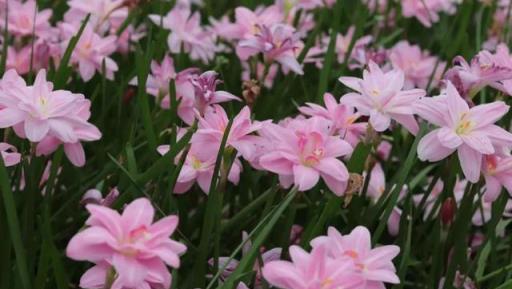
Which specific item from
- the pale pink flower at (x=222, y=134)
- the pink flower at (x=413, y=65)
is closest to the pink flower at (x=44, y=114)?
the pale pink flower at (x=222, y=134)

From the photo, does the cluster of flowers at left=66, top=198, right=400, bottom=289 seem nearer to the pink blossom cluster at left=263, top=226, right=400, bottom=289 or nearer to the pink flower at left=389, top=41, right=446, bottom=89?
the pink blossom cluster at left=263, top=226, right=400, bottom=289

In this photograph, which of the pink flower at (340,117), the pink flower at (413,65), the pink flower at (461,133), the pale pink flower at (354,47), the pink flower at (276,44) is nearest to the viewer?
the pink flower at (461,133)

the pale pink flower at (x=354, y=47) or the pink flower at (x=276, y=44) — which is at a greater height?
the pink flower at (x=276, y=44)

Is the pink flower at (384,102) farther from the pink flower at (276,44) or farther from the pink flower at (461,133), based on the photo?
the pink flower at (276,44)

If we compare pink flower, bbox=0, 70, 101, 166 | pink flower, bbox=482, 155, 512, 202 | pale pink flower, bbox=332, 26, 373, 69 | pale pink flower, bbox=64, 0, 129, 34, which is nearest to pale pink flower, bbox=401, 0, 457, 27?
pale pink flower, bbox=332, 26, 373, 69

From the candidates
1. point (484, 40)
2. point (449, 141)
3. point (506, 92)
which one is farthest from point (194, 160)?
point (484, 40)

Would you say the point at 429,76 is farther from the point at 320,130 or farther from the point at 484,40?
the point at 320,130
